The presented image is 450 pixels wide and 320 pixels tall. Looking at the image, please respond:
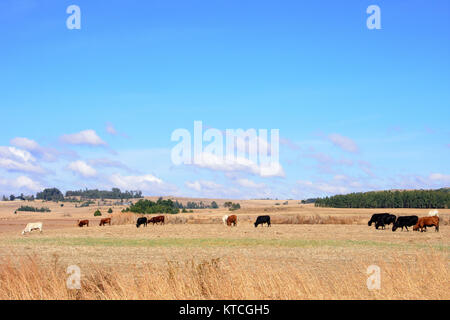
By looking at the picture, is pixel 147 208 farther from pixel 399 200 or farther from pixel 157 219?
pixel 399 200

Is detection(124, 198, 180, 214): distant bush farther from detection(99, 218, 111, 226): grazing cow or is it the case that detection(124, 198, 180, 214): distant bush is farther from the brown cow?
the brown cow

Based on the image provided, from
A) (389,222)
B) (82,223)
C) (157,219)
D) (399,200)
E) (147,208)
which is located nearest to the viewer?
(389,222)

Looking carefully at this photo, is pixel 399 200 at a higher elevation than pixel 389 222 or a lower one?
higher

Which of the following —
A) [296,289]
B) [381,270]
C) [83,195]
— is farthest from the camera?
[83,195]

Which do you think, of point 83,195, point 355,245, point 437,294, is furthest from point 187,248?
point 83,195

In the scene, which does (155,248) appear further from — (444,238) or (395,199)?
(395,199)

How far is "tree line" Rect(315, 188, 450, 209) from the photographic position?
359 feet

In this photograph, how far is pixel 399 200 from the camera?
113 metres

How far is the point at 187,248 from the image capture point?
104 ft

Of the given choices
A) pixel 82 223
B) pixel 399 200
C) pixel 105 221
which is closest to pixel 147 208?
pixel 105 221

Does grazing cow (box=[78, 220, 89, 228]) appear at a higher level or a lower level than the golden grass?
lower

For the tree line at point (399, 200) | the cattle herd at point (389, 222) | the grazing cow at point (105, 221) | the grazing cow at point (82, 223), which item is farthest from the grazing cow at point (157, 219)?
the tree line at point (399, 200)

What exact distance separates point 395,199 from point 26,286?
109 metres

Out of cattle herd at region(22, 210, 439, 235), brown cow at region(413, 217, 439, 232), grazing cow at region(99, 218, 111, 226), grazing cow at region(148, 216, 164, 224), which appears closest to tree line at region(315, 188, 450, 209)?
cattle herd at region(22, 210, 439, 235)
